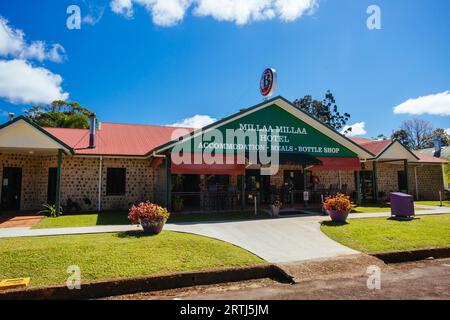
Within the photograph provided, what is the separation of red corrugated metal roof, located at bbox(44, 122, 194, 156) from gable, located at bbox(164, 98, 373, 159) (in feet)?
14.3

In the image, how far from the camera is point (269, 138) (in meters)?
16.0

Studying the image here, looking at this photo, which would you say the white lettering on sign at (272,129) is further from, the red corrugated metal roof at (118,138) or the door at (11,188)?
the door at (11,188)

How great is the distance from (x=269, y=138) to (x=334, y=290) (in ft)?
36.4

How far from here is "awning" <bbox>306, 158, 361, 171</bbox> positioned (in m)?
16.0

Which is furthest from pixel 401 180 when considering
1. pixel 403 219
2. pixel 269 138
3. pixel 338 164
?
pixel 269 138

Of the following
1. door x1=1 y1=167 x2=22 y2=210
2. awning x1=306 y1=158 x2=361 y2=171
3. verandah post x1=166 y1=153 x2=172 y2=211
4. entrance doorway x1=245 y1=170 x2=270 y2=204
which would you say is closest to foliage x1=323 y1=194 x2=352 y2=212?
awning x1=306 y1=158 x2=361 y2=171

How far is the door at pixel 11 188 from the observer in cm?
1531

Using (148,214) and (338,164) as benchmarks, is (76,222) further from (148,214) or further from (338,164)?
(338,164)

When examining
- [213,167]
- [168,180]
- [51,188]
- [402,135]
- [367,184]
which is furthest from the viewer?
[402,135]

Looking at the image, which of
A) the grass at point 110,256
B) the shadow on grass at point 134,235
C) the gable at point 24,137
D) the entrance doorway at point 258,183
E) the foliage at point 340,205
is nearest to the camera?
the grass at point 110,256

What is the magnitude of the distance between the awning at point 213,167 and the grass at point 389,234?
4726 millimetres

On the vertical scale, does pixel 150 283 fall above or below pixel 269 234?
below

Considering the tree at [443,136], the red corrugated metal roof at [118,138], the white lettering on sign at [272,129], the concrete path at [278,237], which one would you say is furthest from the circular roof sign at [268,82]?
the tree at [443,136]

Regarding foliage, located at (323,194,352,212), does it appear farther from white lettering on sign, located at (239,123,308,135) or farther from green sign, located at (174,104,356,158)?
white lettering on sign, located at (239,123,308,135)
